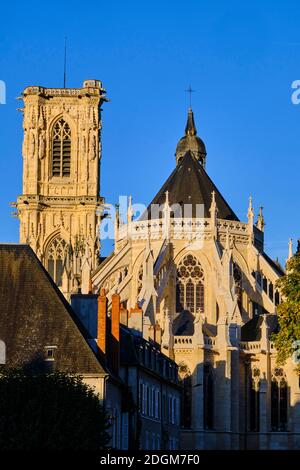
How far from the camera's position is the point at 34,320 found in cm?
5844

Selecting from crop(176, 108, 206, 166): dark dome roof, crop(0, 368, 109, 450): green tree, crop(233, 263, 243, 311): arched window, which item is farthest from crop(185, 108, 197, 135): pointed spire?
crop(0, 368, 109, 450): green tree

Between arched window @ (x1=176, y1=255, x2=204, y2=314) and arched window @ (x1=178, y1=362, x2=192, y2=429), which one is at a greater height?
arched window @ (x1=176, y1=255, x2=204, y2=314)

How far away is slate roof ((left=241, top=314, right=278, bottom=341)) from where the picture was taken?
107312 millimetres

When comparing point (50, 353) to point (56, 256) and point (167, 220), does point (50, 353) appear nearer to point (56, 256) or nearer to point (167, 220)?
point (167, 220)

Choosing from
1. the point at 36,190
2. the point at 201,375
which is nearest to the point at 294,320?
the point at 201,375

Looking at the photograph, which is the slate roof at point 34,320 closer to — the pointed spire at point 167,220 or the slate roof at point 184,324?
the slate roof at point 184,324

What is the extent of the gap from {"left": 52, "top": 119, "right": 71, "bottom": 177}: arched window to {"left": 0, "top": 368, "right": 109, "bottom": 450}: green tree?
3088 inches

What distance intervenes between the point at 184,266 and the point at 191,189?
8156 millimetres

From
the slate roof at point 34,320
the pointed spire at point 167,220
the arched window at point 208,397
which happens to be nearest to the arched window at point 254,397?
the arched window at point 208,397

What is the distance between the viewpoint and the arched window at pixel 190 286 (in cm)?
11238

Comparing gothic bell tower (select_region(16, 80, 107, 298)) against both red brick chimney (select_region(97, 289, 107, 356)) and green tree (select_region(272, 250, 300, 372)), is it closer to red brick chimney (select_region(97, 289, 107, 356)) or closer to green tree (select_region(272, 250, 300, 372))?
green tree (select_region(272, 250, 300, 372))

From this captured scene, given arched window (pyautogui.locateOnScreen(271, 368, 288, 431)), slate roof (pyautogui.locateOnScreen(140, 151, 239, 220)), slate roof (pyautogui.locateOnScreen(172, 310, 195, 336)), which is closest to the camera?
arched window (pyautogui.locateOnScreen(271, 368, 288, 431))

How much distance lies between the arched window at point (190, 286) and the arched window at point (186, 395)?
9003mm

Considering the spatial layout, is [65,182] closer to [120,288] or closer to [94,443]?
[120,288]
